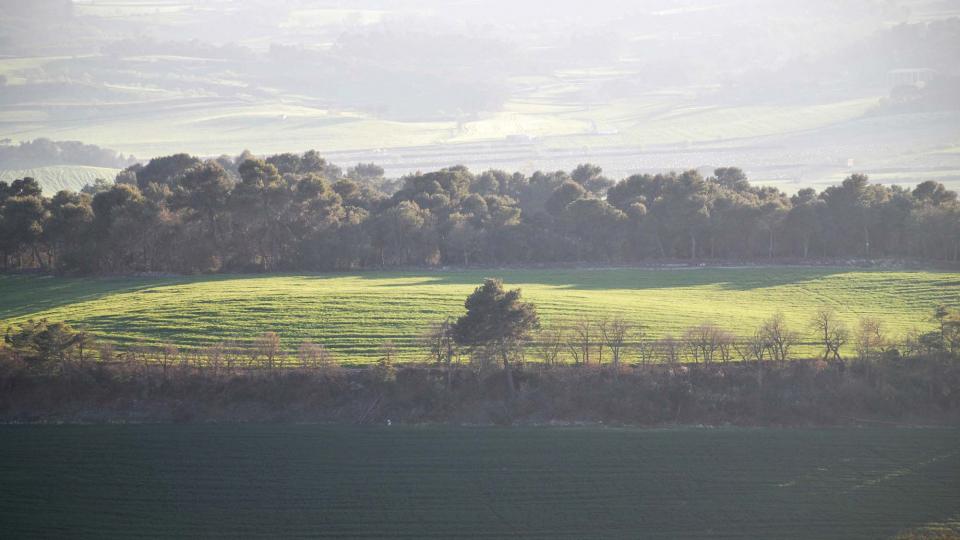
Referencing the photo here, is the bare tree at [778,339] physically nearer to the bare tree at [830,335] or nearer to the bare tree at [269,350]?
the bare tree at [830,335]

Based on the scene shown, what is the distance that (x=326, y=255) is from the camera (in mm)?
71625

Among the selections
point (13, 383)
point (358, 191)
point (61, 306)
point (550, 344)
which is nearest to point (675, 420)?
point (550, 344)

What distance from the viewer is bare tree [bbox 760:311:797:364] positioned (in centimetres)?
4559

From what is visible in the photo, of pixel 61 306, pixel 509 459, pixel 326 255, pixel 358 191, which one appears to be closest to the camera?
pixel 509 459

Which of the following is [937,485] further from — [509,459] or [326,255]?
[326,255]

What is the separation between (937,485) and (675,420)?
36.4 feet

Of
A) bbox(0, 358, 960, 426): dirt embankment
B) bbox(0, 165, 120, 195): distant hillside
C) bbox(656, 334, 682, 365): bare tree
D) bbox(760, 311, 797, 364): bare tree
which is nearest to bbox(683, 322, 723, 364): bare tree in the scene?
bbox(656, 334, 682, 365): bare tree

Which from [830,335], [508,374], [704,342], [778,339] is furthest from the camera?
[830,335]

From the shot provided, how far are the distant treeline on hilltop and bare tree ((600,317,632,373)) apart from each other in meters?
23.8

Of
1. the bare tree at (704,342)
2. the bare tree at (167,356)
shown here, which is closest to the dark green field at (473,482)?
the bare tree at (167,356)

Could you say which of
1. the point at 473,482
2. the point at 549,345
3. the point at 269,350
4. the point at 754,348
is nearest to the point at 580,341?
the point at 549,345

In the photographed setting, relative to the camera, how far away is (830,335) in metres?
47.5

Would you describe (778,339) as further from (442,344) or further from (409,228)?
(409,228)

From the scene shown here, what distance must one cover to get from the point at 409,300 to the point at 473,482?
22.3 meters
